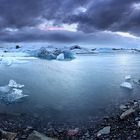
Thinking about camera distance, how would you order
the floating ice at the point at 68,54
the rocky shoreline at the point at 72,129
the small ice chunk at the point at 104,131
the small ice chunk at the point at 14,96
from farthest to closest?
the floating ice at the point at 68,54, the small ice chunk at the point at 14,96, the small ice chunk at the point at 104,131, the rocky shoreline at the point at 72,129

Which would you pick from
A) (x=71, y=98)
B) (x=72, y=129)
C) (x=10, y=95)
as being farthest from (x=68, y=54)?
(x=72, y=129)

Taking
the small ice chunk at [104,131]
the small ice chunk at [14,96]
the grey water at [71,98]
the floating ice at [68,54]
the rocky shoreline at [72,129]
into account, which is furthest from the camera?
the floating ice at [68,54]

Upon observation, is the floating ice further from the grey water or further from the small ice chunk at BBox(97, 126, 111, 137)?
the small ice chunk at BBox(97, 126, 111, 137)

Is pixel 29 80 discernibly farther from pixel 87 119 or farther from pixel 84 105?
pixel 87 119

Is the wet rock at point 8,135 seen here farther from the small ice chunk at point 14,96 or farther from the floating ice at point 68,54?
the floating ice at point 68,54

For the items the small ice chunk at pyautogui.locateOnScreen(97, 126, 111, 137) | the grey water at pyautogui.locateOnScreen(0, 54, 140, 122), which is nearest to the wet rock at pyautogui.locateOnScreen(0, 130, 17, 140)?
the grey water at pyautogui.locateOnScreen(0, 54, 140, 122)

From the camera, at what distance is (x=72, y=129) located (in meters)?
5.24

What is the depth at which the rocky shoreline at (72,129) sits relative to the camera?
15.2ft

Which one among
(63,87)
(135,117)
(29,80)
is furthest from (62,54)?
(135,117)

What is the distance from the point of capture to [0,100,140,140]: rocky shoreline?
464 centimetres

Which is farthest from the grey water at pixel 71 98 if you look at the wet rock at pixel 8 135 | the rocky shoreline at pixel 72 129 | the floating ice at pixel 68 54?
the floating ice at pixel 68 54

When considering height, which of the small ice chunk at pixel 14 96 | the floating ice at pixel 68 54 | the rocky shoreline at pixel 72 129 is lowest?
the rocky shoreline at pixel 72 129

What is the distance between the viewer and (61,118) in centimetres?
594

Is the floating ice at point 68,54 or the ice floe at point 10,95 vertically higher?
the floating ice at point 68,54
